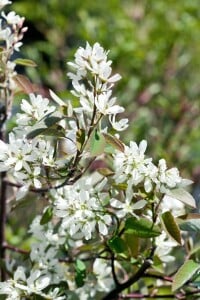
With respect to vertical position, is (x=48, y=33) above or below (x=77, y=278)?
above

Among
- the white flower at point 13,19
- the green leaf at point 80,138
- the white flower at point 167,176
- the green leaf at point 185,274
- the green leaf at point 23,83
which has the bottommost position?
the green leaf at point 185,274

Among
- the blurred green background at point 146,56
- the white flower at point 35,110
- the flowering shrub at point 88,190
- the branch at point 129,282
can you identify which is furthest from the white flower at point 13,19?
the blurred green background at point 146,56

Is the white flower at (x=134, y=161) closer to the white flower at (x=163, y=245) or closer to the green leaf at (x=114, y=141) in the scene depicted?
the green leaf at (x=114, y=141)

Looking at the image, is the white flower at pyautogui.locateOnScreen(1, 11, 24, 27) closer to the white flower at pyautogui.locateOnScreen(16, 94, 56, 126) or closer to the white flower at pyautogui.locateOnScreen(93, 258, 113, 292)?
the white flower at pyautogui.locateOnScreen(16, 94, 56, 126)

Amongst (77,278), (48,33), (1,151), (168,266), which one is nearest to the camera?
(1,151)

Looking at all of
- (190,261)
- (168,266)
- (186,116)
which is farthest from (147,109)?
(190,261)

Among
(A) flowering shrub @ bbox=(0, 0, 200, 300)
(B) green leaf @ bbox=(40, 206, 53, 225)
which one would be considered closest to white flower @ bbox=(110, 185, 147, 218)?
(A) flowering shrub @ bbox=(0, 0, 200, 300)

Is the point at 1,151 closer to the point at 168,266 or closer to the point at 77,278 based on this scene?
the point at 77,278
